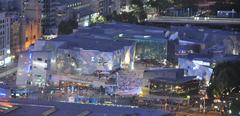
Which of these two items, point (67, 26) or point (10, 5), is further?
point (67, 26)

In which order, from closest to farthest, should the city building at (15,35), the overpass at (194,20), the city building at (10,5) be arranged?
1. the city building at (15,35)
2. the city building at (10,5)
3. the overpass at (194,20)

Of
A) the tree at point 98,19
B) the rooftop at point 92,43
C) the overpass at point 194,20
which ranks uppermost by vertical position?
the tree at point 98,19

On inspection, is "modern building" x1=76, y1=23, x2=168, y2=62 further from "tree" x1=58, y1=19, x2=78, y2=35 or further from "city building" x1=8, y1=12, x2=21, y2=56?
"city building" x1=8, y1=12, x2=21, y2=56

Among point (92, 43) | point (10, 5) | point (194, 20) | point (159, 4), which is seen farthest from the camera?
point (159, 4)

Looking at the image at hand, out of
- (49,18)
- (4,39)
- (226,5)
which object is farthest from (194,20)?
(4,39)

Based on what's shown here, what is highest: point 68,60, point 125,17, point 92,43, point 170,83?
point 125,17

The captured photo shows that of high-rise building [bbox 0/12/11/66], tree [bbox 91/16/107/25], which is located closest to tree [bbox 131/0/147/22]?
tree [bbox 91/16/107/25]

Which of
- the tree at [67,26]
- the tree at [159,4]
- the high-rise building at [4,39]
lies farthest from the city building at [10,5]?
the tree at [159,4]

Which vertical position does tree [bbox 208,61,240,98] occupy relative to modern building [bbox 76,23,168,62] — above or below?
below

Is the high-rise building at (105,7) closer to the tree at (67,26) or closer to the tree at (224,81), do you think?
the tree at (67,26)

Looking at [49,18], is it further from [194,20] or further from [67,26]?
A: [194,20]
